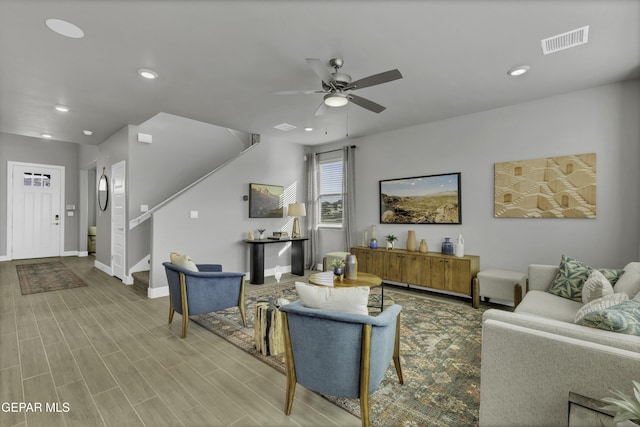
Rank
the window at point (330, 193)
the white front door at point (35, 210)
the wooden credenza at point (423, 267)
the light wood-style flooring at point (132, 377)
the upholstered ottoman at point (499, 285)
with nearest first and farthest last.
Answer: the light wood-style flooring at point (132, 377) < the upholstered ottoman at point (499, 285) < the wooden credenza at point (423, 267) < the window at point (330, 193) < the white front door at point (35, 210)

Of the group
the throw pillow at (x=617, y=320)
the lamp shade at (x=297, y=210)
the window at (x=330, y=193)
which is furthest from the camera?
the window at (x=330, y=193)

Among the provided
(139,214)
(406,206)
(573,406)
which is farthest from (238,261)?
(573,406)

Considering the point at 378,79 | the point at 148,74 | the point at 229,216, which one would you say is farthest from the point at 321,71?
the point at 229,216

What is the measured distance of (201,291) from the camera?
3297mm

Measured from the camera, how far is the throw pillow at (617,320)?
1.59 meters

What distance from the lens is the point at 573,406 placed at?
4.24 ft

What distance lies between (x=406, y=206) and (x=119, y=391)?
483 cm

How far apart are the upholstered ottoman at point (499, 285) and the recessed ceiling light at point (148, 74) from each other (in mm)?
4936

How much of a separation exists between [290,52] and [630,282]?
12.2 feet

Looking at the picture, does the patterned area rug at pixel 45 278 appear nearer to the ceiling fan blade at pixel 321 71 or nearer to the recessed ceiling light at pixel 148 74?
the recessed ceiling light at pixel 148 74

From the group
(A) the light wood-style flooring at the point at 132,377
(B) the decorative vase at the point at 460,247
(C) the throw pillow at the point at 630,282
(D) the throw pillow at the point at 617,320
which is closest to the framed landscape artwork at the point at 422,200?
(B) the decorative vase at the point at 460,247

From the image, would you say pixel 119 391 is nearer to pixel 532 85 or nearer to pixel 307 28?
pixel 307 28

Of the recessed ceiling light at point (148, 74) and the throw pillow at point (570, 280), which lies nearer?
the throw pillow at point (570, 280)

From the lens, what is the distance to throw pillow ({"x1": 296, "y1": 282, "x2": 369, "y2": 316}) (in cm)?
190
